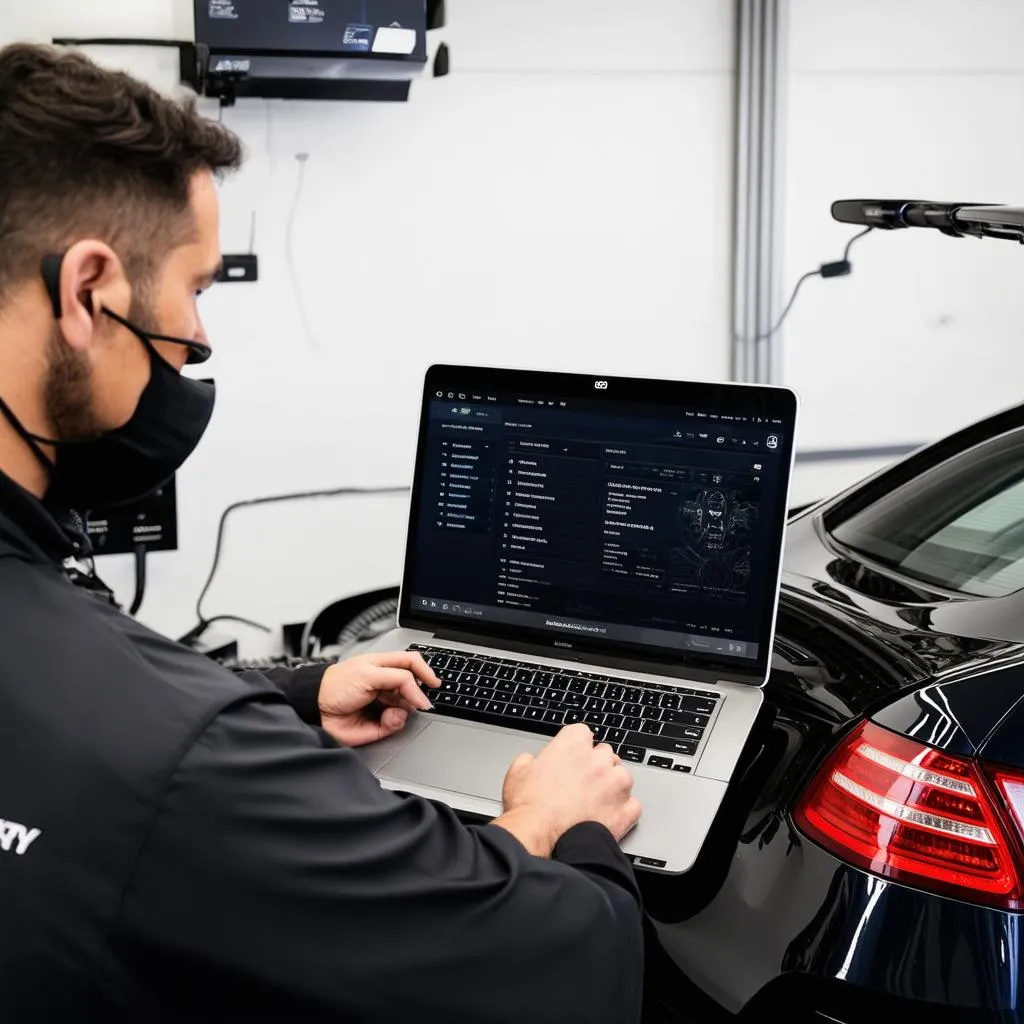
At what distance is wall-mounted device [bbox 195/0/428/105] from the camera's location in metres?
2.97

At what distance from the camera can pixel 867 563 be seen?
1.67 m

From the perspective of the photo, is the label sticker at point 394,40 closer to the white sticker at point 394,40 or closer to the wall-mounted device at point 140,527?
the white sticker at point 394,40

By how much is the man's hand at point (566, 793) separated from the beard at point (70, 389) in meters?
0.49

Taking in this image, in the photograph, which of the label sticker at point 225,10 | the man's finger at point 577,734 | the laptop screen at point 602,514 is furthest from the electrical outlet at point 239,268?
the man's finger at point 577,734

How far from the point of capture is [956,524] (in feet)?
5.59

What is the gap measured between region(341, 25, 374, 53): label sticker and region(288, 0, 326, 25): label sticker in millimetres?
67

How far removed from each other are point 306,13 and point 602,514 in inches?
78.3

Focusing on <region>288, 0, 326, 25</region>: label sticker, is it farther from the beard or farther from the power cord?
the beard

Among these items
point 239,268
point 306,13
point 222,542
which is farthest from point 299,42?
point 222,542

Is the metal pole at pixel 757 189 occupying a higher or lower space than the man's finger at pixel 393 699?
higher

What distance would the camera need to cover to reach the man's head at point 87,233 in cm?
92

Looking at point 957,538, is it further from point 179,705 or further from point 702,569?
point 179,705

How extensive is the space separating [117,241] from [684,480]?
76cm

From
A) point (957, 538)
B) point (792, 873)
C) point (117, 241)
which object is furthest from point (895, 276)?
point (117, 241)
